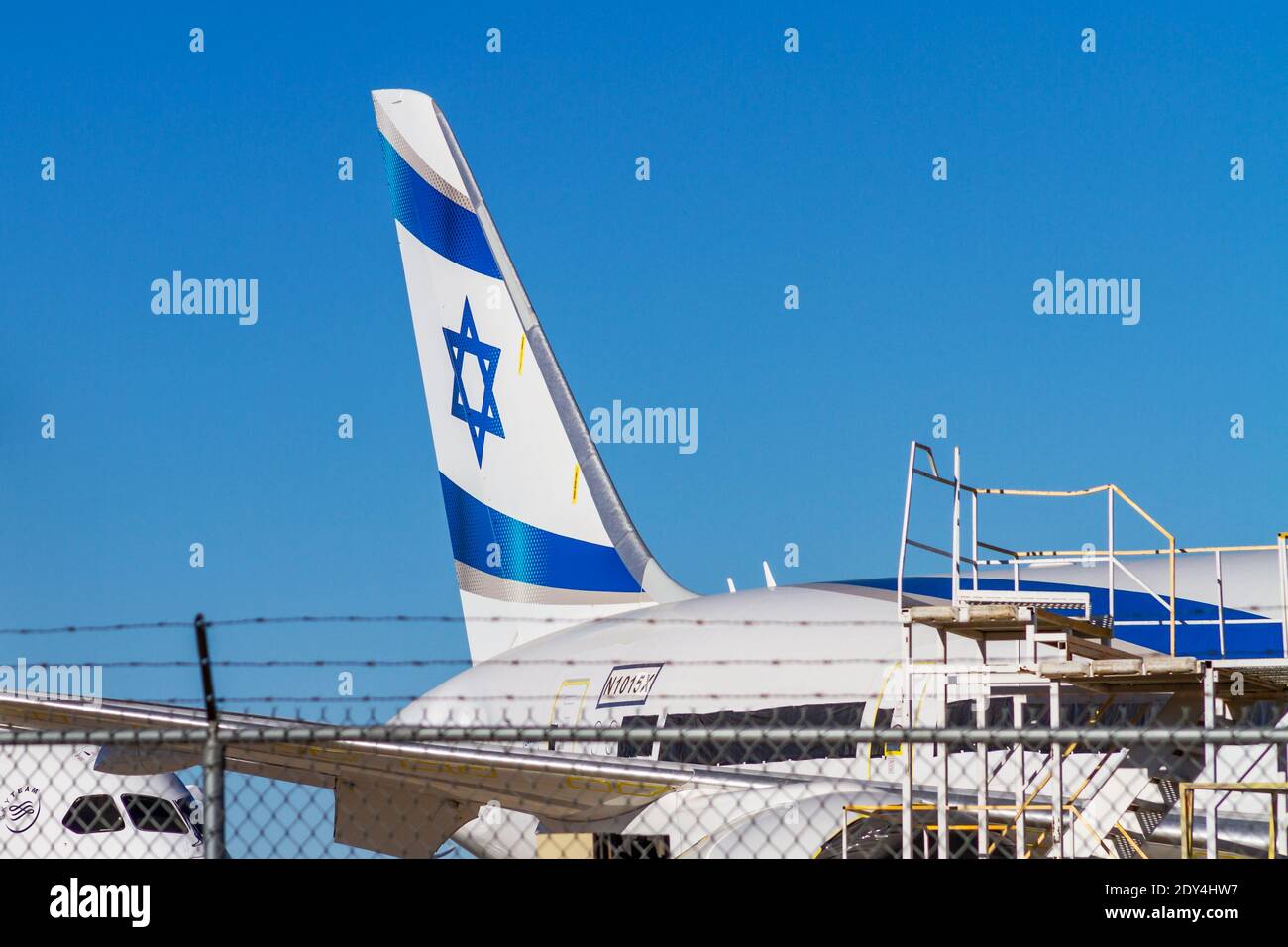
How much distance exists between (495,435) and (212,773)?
1675cm

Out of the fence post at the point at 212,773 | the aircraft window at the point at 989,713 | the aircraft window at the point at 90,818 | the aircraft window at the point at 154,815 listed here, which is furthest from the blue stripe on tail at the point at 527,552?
the fence post at the point at 212,773

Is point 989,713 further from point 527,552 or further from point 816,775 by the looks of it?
point 527,552

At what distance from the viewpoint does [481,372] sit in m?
22.5

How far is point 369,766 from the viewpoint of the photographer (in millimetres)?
12414

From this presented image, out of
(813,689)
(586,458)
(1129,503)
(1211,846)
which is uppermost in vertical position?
(586,458)

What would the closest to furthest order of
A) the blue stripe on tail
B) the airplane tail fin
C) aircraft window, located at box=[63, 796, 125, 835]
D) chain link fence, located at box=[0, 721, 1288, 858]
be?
chain link fence, located at box=[0, 721, 1288, 858] < aircraft window, located at box=[63, 796, 125, 835] < the blue stripe on tail < the airplane tail fin

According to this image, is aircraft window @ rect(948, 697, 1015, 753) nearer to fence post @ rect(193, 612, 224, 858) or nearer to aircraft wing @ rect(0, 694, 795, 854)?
aircraft wing @ rect(0, 694, 795, 854)

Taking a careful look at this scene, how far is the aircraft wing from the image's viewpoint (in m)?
10.9

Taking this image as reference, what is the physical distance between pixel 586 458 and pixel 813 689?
25.3 ft

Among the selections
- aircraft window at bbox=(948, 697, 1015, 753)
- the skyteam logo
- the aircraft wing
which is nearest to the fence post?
the aircraft wing

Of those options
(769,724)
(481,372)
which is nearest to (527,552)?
(481,372)

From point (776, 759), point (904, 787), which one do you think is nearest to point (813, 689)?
point (776, 759)

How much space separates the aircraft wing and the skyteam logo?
793 cm
